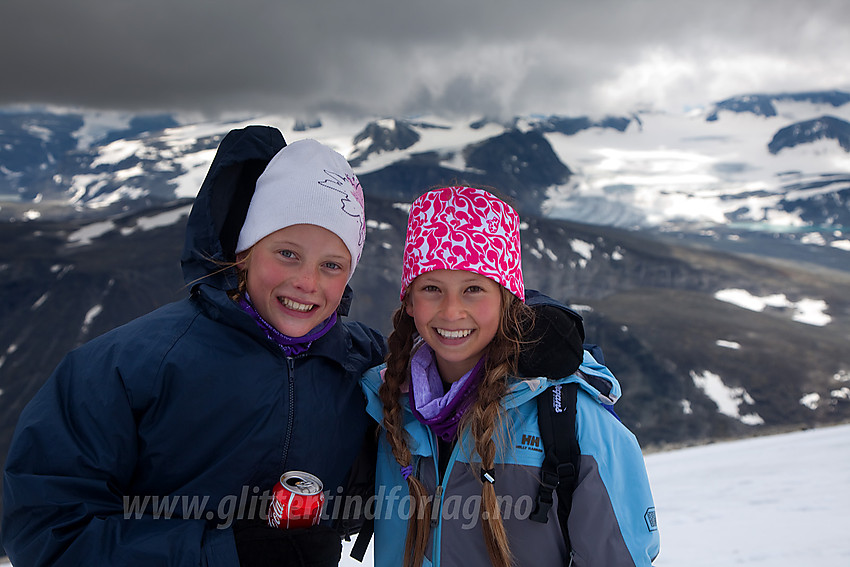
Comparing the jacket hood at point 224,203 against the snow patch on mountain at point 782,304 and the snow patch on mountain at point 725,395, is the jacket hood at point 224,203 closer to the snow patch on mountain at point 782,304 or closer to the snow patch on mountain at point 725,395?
the snow patch on mountain at point 725,395

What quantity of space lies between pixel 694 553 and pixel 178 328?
5072 millimetres

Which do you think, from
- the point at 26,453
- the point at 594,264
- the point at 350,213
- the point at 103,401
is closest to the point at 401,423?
the point at 350,213

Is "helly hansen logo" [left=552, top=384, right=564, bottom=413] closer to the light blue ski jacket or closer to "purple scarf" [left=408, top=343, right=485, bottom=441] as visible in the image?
the light blue ski jacket

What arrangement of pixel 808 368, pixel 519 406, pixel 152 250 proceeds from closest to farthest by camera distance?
1. pixel 519 406
2. pixel 808 368
3. pixel 152 250

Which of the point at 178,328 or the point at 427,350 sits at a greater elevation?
the point at 178,328

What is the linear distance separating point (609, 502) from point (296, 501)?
1.36m

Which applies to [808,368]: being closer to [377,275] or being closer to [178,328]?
[377,275]

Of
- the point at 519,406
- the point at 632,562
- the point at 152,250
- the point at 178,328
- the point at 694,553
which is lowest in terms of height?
the point at 152,250

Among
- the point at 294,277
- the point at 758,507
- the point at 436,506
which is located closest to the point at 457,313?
the point at 294,277

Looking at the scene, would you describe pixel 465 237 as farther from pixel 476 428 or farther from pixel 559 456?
pixel 559 456

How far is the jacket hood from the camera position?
9.64ft

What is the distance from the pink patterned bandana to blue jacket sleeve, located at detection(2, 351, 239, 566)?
156 centimetres

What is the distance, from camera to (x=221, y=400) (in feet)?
9.00

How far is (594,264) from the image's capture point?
344 feet
